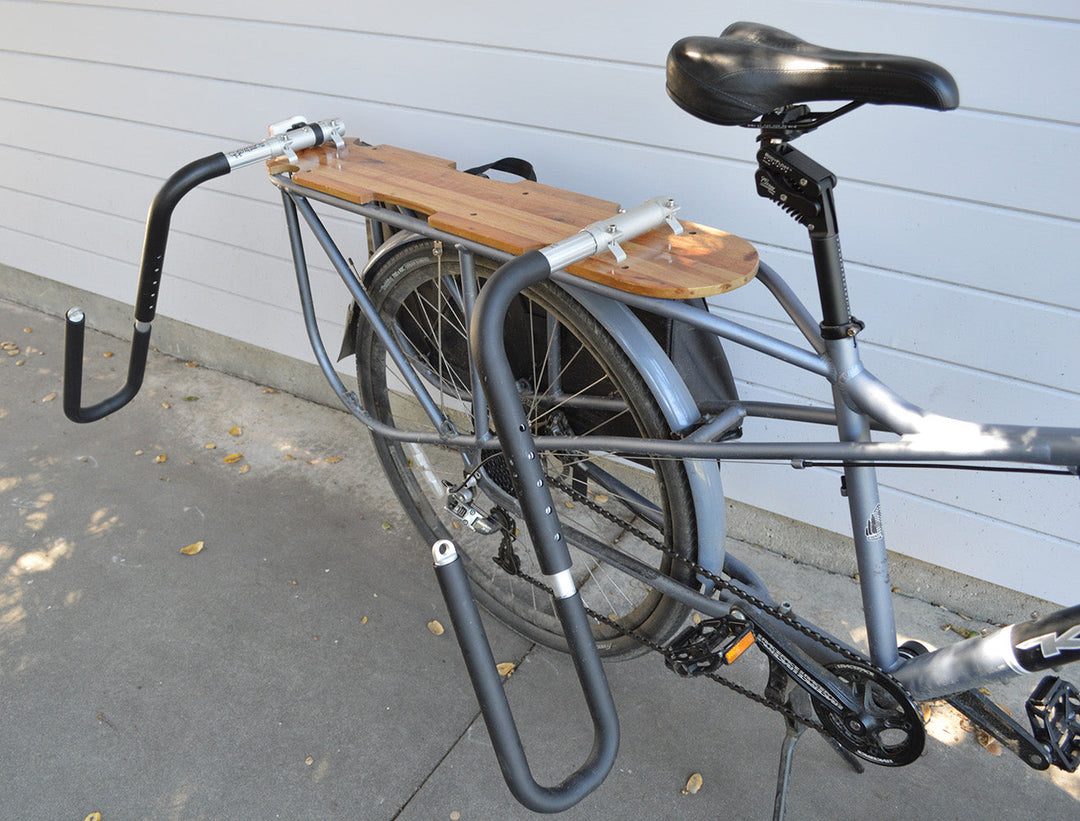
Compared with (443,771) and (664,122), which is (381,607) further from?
(664,122)

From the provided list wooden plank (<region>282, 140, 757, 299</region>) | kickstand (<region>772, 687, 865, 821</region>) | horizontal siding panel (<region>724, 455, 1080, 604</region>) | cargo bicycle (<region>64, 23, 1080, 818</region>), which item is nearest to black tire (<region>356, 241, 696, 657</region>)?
cargo bicycle (<region>64, 23, 1080, 818</region>)

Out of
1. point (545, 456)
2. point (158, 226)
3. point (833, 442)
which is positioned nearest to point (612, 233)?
point (833, 442)

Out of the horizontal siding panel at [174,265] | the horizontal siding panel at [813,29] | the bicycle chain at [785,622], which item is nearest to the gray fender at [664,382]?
the bicycle chain at [785,622]

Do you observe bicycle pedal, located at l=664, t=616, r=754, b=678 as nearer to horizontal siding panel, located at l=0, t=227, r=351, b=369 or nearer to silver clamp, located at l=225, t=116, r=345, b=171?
silver clamp, located at l=225, t=116, r=345, b=171

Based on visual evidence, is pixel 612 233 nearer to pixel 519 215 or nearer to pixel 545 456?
pixel 519 215

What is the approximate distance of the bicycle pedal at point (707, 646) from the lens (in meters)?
1.88

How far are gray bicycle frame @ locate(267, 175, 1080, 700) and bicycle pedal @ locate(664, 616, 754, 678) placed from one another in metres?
0.04

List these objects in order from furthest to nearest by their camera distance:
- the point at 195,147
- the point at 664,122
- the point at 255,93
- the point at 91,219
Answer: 1. the point at 91,219
2. the point at 195,147
3. the point at 255,93
4. the point at 664,122

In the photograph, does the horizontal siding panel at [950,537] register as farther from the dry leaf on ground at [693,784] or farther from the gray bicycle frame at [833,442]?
the dry leaf on ground at [693,784]

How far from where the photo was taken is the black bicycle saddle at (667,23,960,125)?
4.18ft

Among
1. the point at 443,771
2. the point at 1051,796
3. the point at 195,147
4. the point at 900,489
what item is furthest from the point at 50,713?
the point at 1051,796

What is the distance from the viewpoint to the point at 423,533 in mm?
2801

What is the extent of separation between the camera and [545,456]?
226 cm

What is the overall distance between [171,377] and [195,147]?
107cm
